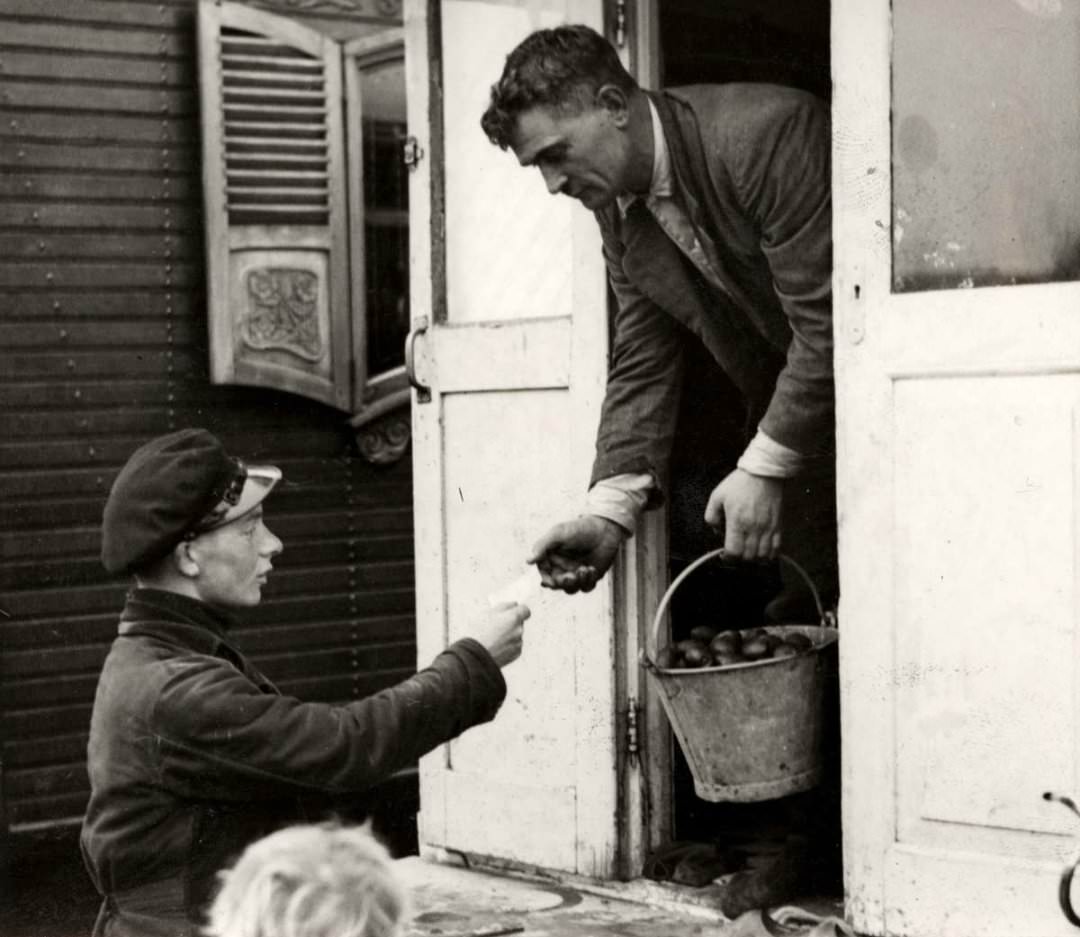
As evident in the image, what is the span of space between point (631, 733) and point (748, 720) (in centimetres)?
76

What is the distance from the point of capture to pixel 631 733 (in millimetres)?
5383

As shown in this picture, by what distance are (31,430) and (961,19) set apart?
14.7 feet

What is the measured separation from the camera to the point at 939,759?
4469 millimetres

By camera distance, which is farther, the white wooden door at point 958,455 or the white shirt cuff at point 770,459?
the white shirt cuff at point 770,459

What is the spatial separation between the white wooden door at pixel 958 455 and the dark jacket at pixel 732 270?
193mm

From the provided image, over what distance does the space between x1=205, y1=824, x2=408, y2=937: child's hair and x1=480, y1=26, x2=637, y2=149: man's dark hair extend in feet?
8.90

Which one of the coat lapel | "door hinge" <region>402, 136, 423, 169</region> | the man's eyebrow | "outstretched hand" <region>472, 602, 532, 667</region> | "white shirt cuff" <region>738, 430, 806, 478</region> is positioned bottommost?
"outstretched hand" <region>472, 602, 532, 667</region>

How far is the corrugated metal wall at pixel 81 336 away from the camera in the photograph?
294 inches

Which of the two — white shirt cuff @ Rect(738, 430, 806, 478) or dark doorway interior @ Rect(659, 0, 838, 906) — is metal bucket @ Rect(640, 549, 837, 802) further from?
dark doorway interior @ Rect(659, 0, 838, 906)

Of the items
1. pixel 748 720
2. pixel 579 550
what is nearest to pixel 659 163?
pixel 579 550

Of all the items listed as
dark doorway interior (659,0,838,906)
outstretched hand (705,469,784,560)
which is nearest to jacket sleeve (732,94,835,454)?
outstretched hand (705,469,784,560)

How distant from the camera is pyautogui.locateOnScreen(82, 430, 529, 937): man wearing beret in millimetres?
3480

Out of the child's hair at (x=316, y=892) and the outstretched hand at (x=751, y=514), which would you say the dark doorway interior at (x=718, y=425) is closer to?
the outstretched hand at (x=751, y=514)

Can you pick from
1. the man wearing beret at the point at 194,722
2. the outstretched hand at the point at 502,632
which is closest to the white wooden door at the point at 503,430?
the outstretched hand at the point at 502,632
